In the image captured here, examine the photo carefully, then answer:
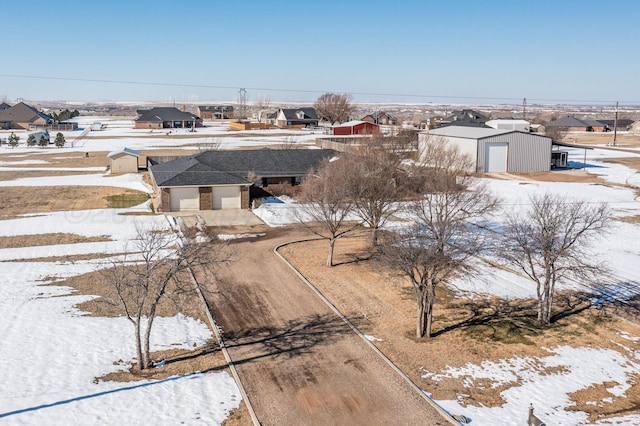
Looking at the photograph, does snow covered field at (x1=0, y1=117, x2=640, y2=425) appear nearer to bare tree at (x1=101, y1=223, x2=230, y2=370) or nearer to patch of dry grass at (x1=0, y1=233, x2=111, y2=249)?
bare tree at (x1=101, y1=223, x2=230, y2=370)

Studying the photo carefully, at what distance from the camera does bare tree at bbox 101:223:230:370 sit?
701 inches

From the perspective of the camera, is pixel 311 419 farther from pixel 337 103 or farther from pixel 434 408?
pixel 337 103

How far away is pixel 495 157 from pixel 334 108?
7675 centimetres

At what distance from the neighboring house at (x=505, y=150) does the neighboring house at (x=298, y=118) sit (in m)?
73.2

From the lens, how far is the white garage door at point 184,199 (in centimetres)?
4141

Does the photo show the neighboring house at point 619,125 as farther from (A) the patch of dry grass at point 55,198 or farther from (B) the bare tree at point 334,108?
(A) the patch of dry grass at point 55,198

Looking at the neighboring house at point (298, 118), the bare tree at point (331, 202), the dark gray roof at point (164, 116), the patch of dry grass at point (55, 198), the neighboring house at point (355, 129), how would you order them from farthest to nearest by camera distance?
the neighboring house at point (298, 118) → the dark gray roof at point (164, 116) → the neighboring house at point (355, 129) → the patch of dry grass at point (55, 198) → the bare tree at point (331, 202)

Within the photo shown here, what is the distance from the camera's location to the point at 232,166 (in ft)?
153

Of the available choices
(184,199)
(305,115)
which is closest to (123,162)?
(184,199)

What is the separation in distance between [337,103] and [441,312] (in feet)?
366

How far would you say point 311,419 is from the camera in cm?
1498

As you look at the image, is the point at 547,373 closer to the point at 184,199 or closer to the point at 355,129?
the point at 184,199

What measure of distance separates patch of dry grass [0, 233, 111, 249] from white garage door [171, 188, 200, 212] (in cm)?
737

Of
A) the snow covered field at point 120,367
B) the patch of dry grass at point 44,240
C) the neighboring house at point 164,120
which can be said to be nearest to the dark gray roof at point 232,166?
the patch of dry grass at point 44,240
